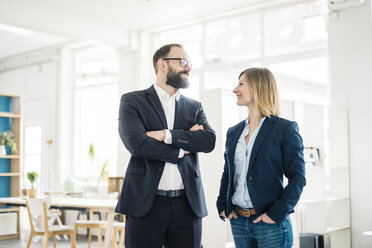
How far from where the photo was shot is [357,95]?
597cm

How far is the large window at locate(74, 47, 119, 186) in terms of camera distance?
30.4 ft

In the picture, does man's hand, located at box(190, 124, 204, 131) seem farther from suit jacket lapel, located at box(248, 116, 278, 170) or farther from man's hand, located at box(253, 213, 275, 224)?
man's hand, located at box(253, 213, 275, 224)

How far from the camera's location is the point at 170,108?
265 centimetres

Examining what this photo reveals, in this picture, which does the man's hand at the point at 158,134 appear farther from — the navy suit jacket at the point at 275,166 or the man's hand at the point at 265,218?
the man's hand at the point at 265,218

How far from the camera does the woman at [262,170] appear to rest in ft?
7.42

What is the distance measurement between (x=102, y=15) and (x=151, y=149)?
5.59m

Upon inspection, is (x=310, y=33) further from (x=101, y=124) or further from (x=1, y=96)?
(x=1, y=96)

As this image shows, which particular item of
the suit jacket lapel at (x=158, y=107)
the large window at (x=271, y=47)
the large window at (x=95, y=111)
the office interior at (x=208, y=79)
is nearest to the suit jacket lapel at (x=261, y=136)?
the suit jacket lapel at (x=158, y=107)

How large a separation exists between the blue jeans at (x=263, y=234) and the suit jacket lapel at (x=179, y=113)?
63 cm

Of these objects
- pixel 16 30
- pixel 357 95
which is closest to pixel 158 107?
pixel 357 95

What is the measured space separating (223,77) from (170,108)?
203 inches

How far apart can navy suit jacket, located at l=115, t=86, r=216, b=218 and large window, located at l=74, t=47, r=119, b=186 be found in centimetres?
643

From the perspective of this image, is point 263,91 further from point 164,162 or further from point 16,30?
point 16,30

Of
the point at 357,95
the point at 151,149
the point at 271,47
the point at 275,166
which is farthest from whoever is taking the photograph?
the point at 271,47
